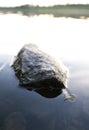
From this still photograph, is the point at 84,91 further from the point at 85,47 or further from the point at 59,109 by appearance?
the point at 85,47

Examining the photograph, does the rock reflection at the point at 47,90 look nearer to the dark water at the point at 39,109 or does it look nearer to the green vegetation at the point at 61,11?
the dark water at the point at 39,109

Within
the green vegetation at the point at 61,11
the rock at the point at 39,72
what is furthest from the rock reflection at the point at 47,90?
the green vegetation at the point at 61,11

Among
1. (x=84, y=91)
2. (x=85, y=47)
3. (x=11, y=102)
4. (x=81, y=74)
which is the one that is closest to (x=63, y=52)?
(x=85, y=47)

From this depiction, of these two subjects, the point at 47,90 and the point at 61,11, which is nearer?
the point at 47,90

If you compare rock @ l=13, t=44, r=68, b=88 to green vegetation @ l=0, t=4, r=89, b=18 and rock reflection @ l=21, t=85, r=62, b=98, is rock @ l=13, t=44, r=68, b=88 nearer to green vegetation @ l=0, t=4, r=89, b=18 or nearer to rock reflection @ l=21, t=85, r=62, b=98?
rock reflection @ l=21, t=85, r=62, b=98

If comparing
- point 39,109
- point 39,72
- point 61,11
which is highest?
point 39,72

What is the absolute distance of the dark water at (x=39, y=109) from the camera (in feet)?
27.9

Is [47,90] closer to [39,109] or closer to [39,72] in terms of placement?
[39,72]

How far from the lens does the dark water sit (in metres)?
8.50

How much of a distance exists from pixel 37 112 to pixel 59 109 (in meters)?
0.78

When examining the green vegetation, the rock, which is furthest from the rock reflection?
the green vegetation

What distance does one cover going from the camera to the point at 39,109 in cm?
943

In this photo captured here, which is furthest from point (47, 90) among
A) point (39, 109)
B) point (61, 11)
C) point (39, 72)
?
point (61, 11)

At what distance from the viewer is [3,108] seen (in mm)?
9359
